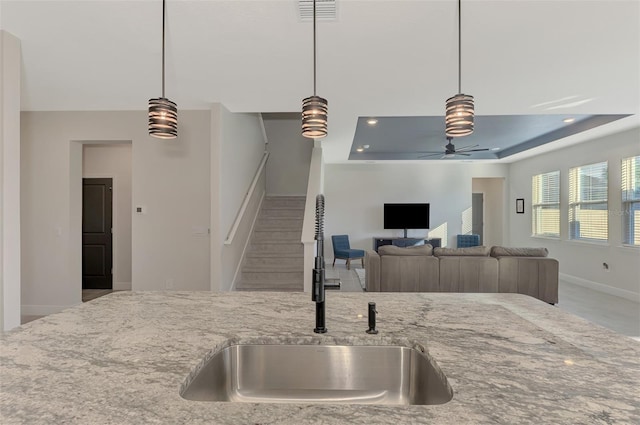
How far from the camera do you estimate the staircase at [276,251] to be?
14.9 feet

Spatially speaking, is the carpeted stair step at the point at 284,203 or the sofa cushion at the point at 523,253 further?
the carpeted stair step at the point at 284,203

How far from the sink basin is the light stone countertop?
36 millimetres

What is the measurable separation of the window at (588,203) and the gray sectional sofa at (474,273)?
1.82m

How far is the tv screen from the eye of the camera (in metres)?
8.40

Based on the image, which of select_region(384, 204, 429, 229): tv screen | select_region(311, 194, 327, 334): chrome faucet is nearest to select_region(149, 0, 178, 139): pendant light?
select_region(311, 194, 327, 334): chrome faucet

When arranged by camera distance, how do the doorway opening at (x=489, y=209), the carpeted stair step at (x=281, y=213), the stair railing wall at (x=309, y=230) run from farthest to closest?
1. the doorway opening at (x=489, y=209)
2. the carpeted stair step at (x=281, y=213)
3. the stair railing wall at (x=309, y=230)

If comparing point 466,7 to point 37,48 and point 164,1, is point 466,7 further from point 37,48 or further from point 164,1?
point 37,48

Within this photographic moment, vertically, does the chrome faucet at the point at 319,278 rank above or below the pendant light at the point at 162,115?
below

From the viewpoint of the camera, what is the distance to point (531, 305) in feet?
4.83

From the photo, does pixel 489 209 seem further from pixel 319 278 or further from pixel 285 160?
pixel 319 278

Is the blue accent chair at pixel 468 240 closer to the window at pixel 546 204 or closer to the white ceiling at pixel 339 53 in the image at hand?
the window at pixel 546 204

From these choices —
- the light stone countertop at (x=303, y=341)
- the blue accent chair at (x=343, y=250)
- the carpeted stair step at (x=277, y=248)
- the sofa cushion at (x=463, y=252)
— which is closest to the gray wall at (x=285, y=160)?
the blue accent chair at (x=343, y=250)

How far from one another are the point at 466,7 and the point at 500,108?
2266 millimetres

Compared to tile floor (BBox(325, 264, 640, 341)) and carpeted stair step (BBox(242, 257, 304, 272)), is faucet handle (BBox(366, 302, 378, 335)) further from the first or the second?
carpeted stair step (BBox(242, 257, 304, 272))
